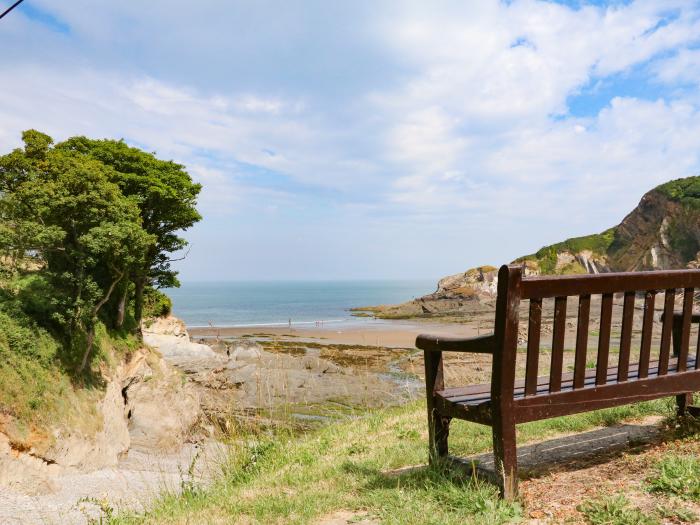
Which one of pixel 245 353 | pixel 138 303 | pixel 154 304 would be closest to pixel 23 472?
pixel 138 303

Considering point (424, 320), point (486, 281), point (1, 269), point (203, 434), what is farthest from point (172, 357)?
point (486, 281)

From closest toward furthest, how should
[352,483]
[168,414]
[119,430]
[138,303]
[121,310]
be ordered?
[352,483] → [119,430] → [168,414] → [121,310] → [138,303]

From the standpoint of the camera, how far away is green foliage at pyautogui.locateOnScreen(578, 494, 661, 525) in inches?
116

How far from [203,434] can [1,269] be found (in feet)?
35.6

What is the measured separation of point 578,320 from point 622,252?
10564 centimetres

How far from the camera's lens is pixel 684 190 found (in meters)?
87.7

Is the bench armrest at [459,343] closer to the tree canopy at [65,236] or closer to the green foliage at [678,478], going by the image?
the green foliage at [678,478]

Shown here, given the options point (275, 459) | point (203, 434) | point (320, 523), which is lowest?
point (203, 434)

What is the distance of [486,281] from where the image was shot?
310 feet

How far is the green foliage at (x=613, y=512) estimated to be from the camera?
2939 mm

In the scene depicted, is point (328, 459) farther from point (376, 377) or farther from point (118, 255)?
point (376, 377)

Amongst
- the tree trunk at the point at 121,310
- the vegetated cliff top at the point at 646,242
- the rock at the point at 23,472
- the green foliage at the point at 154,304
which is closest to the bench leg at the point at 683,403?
the rock at the point at 23,472

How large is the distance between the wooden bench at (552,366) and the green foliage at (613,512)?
18.2 inches

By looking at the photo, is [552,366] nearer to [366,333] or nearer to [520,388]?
[520,388]
